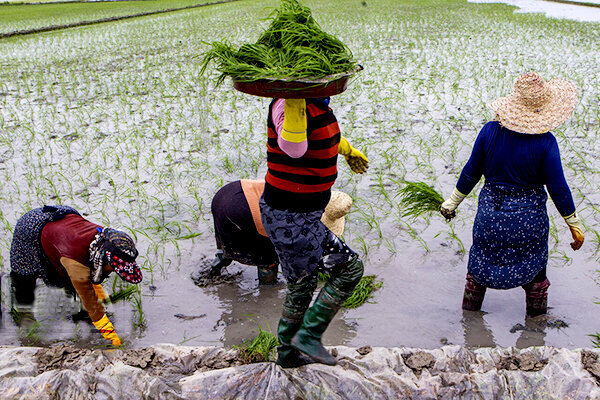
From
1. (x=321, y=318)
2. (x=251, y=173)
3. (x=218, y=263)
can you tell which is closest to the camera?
(x=321, y=318)

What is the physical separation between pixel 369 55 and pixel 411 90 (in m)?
2.60

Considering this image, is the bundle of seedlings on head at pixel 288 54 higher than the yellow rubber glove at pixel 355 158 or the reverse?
higher

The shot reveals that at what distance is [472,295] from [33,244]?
6.99 ft

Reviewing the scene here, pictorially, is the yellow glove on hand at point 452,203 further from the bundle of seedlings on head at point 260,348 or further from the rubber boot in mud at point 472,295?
the bundle of seedlings on head at point 260,348

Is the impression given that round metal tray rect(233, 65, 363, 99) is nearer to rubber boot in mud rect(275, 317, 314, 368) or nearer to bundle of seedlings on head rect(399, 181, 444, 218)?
rubber boot in mud rect(275, 317, 314, 368)

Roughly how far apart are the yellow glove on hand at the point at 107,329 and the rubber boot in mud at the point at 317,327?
0.94 metres

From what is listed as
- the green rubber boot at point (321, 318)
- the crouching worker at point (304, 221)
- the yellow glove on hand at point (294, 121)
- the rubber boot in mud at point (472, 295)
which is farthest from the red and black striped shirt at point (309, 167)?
the rubber boot in mud at point (472, 295)

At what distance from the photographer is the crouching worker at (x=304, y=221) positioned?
1882 mm

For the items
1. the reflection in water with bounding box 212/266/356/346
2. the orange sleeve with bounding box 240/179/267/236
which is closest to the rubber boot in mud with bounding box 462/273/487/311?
the reflection in water with bounding box 212/266/356/346

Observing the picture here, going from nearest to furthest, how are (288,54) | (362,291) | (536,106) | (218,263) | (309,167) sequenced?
(288,54) → (309,167) → (536,106) → (362,291) → (218,263)

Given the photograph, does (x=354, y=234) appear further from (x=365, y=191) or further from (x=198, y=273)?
(x=198, y=273)

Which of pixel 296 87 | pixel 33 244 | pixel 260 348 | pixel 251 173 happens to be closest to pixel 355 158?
pixel 296 87

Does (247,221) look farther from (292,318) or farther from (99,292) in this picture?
(99,292)

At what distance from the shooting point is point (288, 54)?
1.78m
